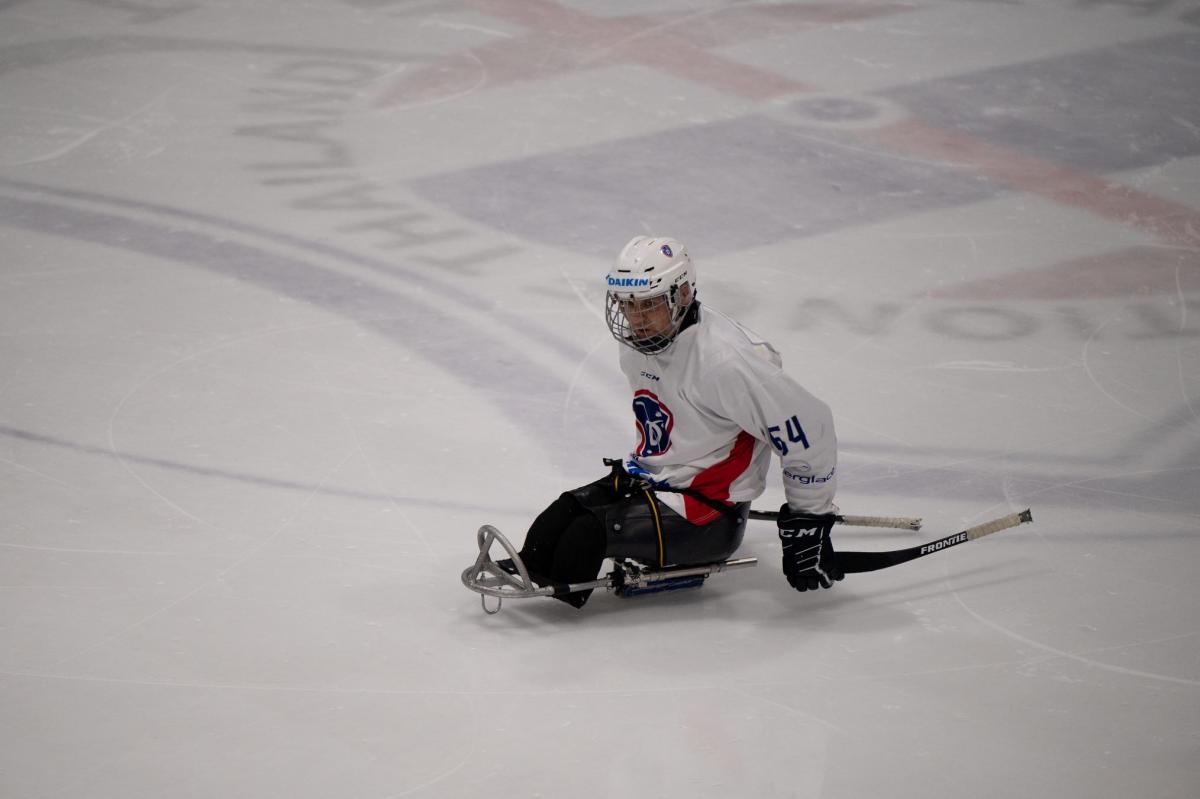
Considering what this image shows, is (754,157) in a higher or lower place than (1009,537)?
higher

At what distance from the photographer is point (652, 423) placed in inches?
164

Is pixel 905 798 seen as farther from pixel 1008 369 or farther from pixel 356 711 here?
pixel 1008 369

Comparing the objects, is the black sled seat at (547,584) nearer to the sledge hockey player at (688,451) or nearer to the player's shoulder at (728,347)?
the sledge hockey player at (688,451)

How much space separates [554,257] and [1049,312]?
205 centimetres

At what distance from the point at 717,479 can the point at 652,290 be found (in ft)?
1.85

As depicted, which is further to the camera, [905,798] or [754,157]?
[754,157]

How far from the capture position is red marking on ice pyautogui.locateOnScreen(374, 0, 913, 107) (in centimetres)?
863

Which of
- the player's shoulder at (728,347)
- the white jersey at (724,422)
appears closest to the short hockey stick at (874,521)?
the white jersey at (724,422)

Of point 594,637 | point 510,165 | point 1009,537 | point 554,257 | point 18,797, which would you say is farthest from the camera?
point 510,165

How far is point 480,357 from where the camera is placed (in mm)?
5758

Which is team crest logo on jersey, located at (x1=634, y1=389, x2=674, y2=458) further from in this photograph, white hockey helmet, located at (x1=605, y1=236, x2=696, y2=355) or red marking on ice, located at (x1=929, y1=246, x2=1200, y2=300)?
red marking on ice, located at (x1=929, y1=246, x2=1200, y2=300)

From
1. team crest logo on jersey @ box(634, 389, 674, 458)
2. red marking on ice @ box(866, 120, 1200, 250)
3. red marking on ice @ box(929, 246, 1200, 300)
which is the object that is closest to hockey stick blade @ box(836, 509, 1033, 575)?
team crest logo on jersey @ box(634, 389, 674, 458)

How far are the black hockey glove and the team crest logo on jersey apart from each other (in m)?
0.37

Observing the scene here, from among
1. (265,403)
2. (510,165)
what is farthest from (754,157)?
(265,403)
